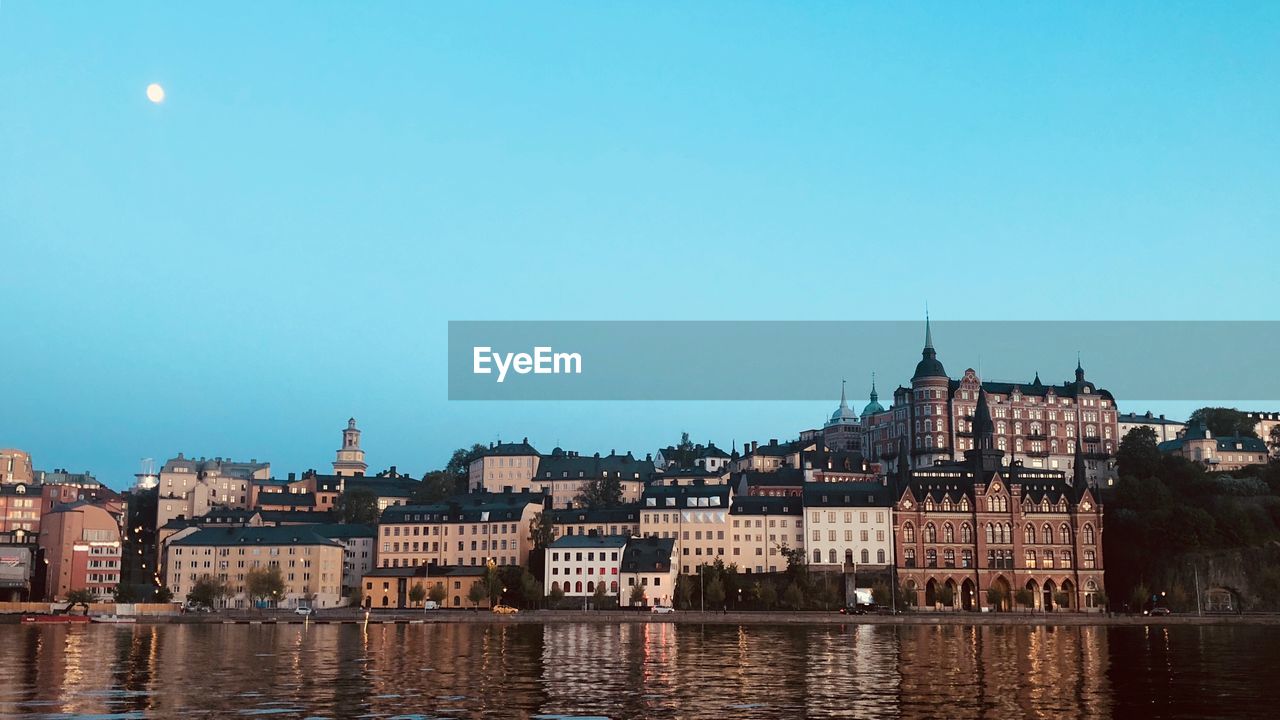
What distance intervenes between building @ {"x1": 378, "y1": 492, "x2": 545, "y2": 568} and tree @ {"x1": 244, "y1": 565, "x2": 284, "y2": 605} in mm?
13098

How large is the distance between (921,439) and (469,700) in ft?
437

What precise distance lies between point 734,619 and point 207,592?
57399 millimetres

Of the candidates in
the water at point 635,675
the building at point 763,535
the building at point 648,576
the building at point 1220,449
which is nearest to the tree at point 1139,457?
the building at point 1220,449

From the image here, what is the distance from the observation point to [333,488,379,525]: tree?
555 ft

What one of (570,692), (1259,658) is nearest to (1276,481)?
(1259,658)

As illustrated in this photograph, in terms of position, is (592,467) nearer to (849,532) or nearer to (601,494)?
(601,494)

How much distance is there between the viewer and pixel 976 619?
116 m

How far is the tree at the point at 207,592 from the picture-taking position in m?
133

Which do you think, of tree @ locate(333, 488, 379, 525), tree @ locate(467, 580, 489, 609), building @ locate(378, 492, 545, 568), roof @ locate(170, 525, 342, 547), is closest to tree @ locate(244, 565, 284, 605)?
roof @ locate(170, 525, 342, 547)

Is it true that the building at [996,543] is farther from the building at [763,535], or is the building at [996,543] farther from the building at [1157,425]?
the building at [1157,425]

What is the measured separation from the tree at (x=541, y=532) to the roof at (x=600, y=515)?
4823 millimetres

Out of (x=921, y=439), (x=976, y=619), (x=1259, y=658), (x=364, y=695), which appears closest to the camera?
(x=364, y=695)

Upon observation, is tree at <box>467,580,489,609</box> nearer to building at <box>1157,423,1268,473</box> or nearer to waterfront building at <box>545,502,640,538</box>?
waterfront building at <box>545,502,640,538</box>

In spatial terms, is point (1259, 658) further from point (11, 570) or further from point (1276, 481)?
point (11, 570)
